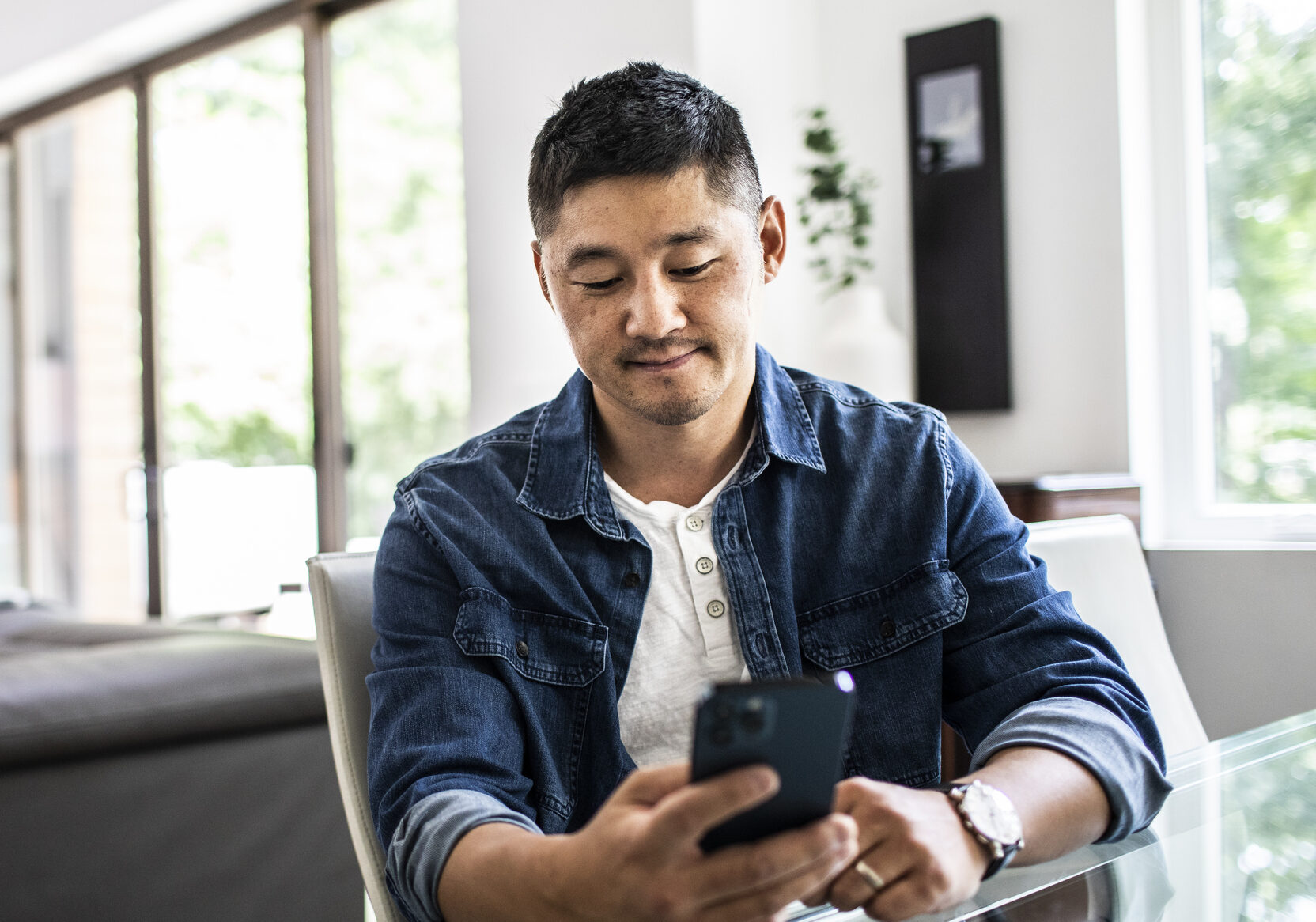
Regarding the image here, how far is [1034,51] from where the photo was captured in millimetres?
2576

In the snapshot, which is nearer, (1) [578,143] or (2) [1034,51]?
(1) [578,143]

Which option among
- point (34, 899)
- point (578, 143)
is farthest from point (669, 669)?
point (34, 899)

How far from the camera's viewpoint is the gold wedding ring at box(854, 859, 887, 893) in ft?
2.40

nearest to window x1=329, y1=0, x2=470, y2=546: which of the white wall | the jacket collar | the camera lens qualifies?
the white wall

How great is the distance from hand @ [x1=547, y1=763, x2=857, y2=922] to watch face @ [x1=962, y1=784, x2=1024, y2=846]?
209mm

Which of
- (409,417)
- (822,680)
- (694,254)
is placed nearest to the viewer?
(822,680)

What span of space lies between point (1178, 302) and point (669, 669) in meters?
1.87

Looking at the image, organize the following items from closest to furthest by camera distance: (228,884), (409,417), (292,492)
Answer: (228,884), (409,417), (292,492)

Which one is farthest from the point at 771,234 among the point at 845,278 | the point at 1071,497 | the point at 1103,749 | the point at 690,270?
the point at 845,278

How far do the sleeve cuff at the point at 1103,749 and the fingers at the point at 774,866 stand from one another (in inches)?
14.6

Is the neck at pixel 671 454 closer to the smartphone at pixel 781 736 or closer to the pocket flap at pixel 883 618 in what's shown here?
the pocket flap at pixel 883 618

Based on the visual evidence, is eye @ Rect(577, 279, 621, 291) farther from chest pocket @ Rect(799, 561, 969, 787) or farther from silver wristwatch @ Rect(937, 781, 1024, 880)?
silver wristwatch @ Rect(937, 781, 1024, 880)

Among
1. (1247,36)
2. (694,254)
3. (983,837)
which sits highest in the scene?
(1247,36)

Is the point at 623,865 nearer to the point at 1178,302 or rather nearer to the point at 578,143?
the point at 578,143
